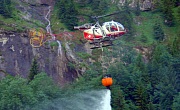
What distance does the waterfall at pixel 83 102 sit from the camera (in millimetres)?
59750

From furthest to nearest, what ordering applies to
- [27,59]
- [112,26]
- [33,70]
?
[27,59] → [33,70] → [112,26]

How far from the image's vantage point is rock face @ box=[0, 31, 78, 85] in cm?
6588

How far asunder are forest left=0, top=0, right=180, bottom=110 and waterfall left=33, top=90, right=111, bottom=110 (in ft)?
1.85

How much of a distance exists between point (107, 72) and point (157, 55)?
6326mm

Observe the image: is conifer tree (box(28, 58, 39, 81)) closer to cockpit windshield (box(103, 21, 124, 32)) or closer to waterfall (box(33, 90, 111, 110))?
waterfall (box(33, 90, 111, 110))

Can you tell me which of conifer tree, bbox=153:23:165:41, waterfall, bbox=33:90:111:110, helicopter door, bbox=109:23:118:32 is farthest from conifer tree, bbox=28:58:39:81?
conifer tree, bbox=153:23:165:41

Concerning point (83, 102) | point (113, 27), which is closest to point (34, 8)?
point (83, 102)

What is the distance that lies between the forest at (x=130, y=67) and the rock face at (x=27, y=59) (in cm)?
197

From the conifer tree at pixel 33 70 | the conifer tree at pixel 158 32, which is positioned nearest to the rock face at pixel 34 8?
the conifer tree at pixel 33 70

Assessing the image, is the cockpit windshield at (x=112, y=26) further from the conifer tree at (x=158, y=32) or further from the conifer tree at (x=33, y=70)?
the conifer tree at (x=158, y=32)

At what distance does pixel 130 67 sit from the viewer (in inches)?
2618

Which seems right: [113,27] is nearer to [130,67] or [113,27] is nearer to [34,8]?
[130,67]

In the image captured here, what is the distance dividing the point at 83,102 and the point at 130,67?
8.22m

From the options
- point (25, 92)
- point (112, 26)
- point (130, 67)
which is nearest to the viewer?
point (112, 26)
